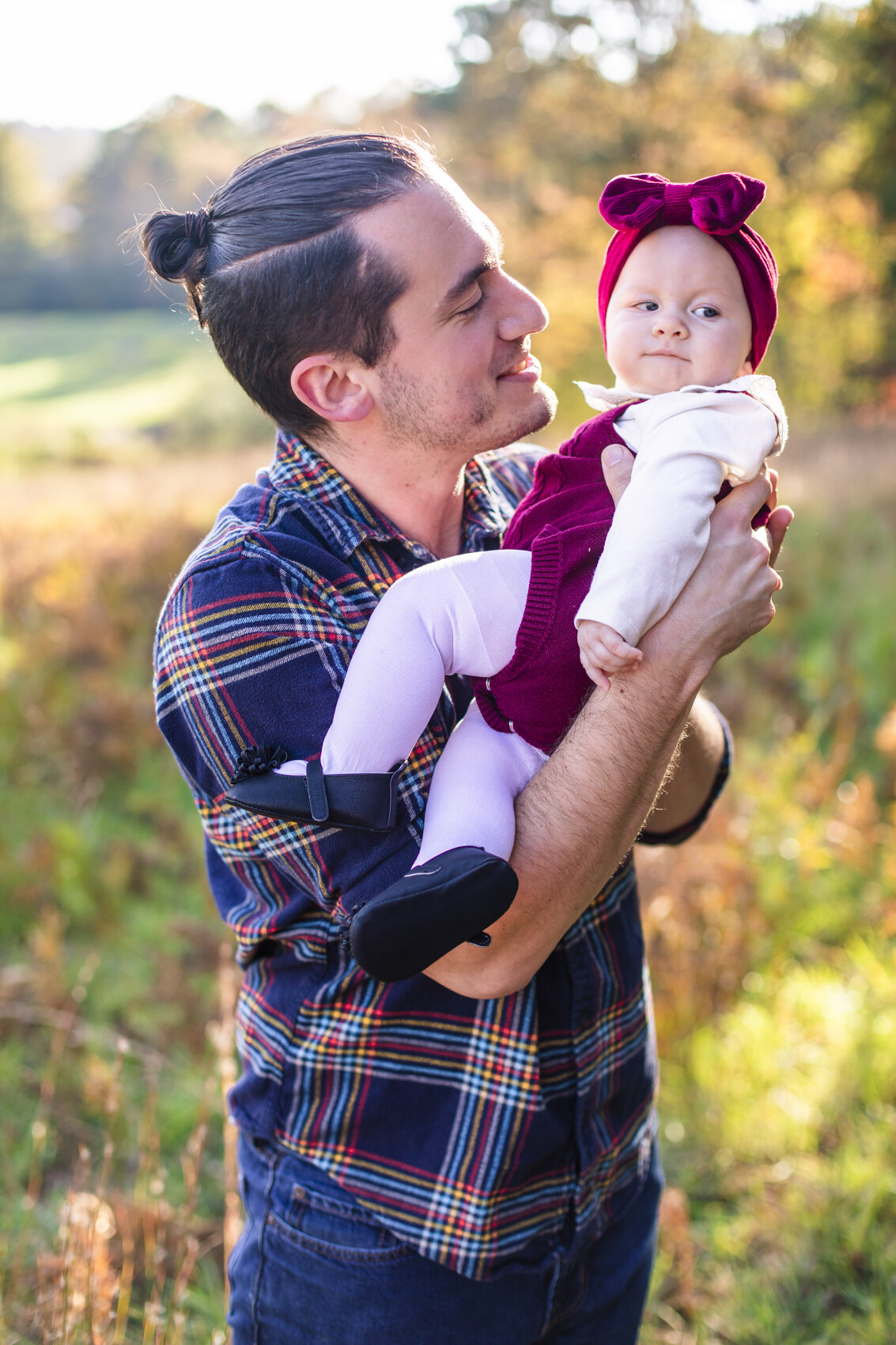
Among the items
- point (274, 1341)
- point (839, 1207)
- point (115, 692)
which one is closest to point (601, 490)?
point (274, 1341)

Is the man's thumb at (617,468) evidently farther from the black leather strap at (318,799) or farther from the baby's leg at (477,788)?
the black leather strap at (318,799)

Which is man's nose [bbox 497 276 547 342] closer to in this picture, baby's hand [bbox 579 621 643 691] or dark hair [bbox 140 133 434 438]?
dark hair [bbox 140 133 434 438]

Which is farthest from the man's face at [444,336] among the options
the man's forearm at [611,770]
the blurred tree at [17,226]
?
the blurred tree at [17,226]

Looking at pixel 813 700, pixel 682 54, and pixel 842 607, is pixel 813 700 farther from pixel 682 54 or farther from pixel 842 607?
pixel 682 54

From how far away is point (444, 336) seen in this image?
162cm

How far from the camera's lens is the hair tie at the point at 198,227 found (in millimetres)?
1661

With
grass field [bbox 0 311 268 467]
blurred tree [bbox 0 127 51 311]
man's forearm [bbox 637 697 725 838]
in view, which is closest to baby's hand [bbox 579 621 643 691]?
man's forearm [bbox 637 697 725 838]

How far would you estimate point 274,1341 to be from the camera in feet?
5.01

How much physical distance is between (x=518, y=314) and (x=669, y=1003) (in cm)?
256

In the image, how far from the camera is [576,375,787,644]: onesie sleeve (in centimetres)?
134

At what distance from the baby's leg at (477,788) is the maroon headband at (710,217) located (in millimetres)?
777

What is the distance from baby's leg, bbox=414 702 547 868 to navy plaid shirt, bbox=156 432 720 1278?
0.16 ft

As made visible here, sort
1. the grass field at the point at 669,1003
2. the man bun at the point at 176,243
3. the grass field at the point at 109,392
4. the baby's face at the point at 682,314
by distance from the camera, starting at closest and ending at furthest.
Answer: the baby's face at the point at 682,314 → the man bun at the point at 176,243 → the grass field at the point at 669,1003 → the grass field at the point at 109,392

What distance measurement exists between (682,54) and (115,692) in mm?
16022
